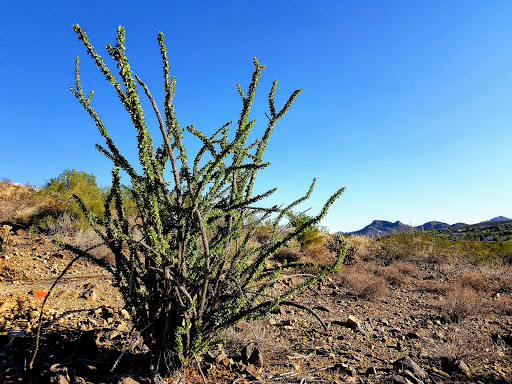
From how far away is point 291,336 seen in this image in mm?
4090

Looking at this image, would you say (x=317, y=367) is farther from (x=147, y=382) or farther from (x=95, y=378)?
(x=95, y=378)

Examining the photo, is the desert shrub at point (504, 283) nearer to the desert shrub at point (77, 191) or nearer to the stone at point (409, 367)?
the stone at point (409, 367)

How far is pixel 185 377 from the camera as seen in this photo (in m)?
2.37

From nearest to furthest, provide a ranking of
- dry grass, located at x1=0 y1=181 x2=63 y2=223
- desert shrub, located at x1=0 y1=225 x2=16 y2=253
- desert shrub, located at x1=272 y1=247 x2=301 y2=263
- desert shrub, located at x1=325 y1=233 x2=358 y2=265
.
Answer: desert shrub, located at x1=0 y1=225 x2=16 y2=253
desert shrub, located at x1=272 y1=247 x2=301 y2=263
desert shrub, located at x1=325 y1=233 x2=358 y2=265
dry grass, located at x1=0 y1=181 x2=63 y2=223

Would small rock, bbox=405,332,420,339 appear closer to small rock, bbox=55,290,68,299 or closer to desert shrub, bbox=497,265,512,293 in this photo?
desert shrub, bbox=497,265,512,293

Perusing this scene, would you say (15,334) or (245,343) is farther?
(245,343)

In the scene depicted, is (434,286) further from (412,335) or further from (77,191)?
(77,191)

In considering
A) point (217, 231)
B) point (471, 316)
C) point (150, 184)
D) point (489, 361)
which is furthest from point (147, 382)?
point (471, 316)

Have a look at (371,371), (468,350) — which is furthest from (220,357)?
(468,350)

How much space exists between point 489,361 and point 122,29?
5.35 meters

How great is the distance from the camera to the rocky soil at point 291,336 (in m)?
2.57

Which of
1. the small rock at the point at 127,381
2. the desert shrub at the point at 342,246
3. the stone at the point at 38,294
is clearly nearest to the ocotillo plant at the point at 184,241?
the small rock at the point at 127,381

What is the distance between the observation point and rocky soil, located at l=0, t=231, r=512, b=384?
101 inches

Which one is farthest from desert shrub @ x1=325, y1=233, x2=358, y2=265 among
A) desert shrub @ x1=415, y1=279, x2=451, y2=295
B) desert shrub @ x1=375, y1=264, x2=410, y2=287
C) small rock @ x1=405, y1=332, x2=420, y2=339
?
small rock @ x1=405, y1=332, x2=420, y2=339
